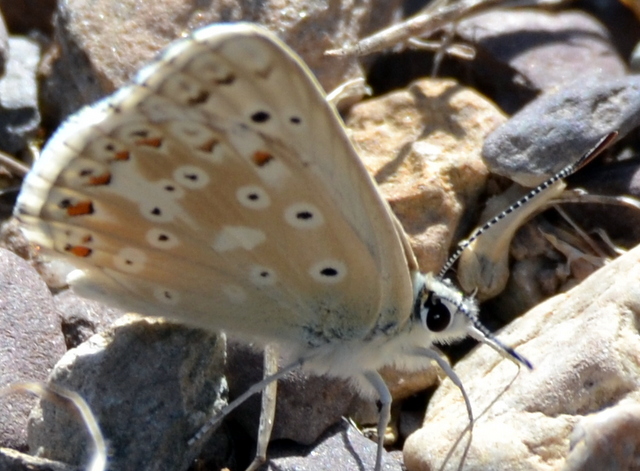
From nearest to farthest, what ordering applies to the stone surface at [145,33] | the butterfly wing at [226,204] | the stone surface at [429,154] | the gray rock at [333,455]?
1. the butterfly wing at [226,204]
2. the gray rock at [333,455]
3. the stone surface at [429,154]
4. the stone surface at [145,33]

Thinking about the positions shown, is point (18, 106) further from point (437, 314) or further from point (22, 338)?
point (437, 314)

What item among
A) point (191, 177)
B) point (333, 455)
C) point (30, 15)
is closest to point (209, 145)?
point (191, 177)

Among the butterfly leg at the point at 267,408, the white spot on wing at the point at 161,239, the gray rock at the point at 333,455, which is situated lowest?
the gray rock at the point at 333,455

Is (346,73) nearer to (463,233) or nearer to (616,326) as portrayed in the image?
(463,233)

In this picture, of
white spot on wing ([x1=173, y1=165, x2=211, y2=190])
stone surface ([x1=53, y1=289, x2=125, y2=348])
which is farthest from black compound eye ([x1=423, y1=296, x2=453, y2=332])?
stone surface ([x1=53, y1=289, x2=125, y2=348])

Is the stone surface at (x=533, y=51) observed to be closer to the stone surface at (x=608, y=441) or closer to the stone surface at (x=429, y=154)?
the stone surface at (x=429, y=154)

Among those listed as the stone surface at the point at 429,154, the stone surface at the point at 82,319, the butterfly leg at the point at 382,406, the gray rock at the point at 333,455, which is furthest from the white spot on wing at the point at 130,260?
the stone surface at the point at 429,154

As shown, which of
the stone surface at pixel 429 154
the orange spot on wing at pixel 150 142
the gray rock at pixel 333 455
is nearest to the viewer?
the orange spot on wing at pixel 150 142
